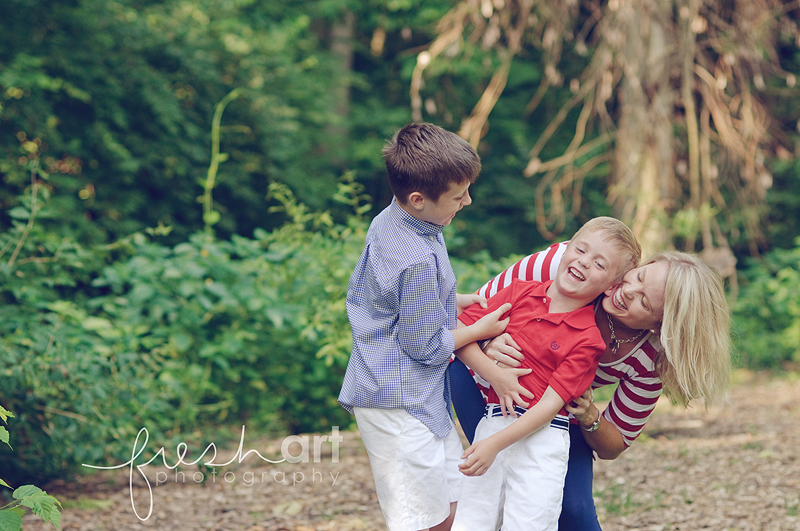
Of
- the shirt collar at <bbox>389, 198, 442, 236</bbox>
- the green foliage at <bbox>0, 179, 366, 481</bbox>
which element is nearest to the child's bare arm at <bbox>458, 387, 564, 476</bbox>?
the shirt collar at <bbox>389, 198, 442, 236</bbox>

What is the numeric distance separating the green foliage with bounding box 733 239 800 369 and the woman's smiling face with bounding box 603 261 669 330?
530 cm

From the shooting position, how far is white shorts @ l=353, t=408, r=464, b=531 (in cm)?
182

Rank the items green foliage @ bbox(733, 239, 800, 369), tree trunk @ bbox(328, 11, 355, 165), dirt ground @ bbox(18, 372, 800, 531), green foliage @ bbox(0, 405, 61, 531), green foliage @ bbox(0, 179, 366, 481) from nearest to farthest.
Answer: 1. green foliage @ bbox(0, 405, 61, 531)
2. dirt ground @ bbox(18, 372, 800, 531)
3. green foliage @ bbox(0, 179, 366, 481)
4. green foliage @ bbox(733, 239, 800, 369)
5. tree trunk @ bbox(328, 11, 355, 165)

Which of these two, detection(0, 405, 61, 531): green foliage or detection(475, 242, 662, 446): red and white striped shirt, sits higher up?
detection(475, 242, 662, 446): red and white striped shirt

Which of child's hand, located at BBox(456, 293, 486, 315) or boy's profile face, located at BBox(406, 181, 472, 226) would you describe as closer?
boy's profile face, located at BBox(406, 181, 472, 226)

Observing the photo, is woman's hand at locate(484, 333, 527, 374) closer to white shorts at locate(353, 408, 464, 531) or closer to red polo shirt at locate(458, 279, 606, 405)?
red polo shirt at locate(458, 279, 606, 405)

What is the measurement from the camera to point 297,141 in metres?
8.41

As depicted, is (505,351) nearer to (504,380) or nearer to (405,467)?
(504,380)

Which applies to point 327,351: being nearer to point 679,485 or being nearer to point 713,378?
point 679,485

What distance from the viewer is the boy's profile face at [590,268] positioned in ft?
5.95

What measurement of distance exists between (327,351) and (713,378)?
6.90 ft

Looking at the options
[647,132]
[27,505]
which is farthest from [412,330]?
[647,132]

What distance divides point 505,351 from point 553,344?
13cm

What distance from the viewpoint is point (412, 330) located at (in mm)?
1756
